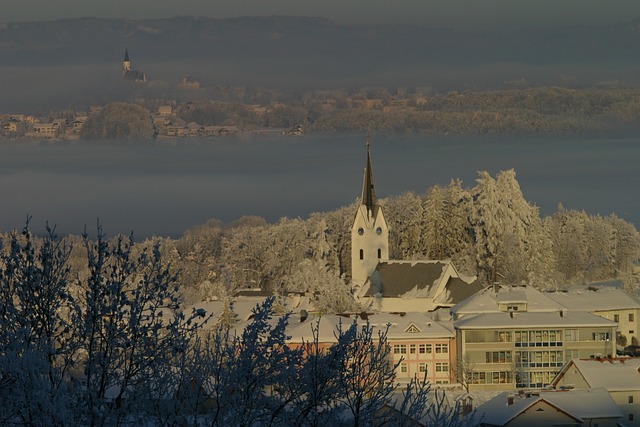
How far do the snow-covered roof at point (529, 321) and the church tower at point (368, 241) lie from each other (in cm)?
1643

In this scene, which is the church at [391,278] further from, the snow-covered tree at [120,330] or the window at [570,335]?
the snow-covered tree at [120,330]

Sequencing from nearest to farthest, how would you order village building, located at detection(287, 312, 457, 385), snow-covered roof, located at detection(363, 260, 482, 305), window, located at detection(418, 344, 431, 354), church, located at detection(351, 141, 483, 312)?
village building, located at detection(287, 312, 457, 385) → window, located at detection(418, 344, 431, 354) → church, located at detection(351, 141, 483, 312) → snow-covered roof, located at detection(363, 260, 482, 305)

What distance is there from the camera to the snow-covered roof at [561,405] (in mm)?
45750

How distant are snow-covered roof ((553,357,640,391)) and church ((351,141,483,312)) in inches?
804

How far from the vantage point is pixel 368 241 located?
8219 cm

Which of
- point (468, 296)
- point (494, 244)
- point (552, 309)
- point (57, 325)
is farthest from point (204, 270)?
point (57, 325)

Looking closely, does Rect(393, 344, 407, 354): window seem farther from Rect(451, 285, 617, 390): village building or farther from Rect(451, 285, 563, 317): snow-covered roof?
Rect(451, 285, 563, 317): snow-covered roof

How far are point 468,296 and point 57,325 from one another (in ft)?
186

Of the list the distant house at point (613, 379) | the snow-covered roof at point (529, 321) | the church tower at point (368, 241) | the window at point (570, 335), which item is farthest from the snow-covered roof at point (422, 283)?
the distant house at point (613, 379)

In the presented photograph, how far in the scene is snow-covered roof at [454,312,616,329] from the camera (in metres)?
63.2

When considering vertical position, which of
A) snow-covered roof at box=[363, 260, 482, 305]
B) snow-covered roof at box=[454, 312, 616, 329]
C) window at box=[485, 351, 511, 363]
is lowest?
window at box=[485, 351, 511, 363]

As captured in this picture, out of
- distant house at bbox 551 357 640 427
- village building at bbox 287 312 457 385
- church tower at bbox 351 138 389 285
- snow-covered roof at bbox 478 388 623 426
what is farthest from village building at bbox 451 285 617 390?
church tower at bbox 351 138 389 285

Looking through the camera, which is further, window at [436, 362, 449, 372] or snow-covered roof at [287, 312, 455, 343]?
window at [436, 362, 449, 372]

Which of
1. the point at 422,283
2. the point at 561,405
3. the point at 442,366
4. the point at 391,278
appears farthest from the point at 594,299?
the point at 561,405
